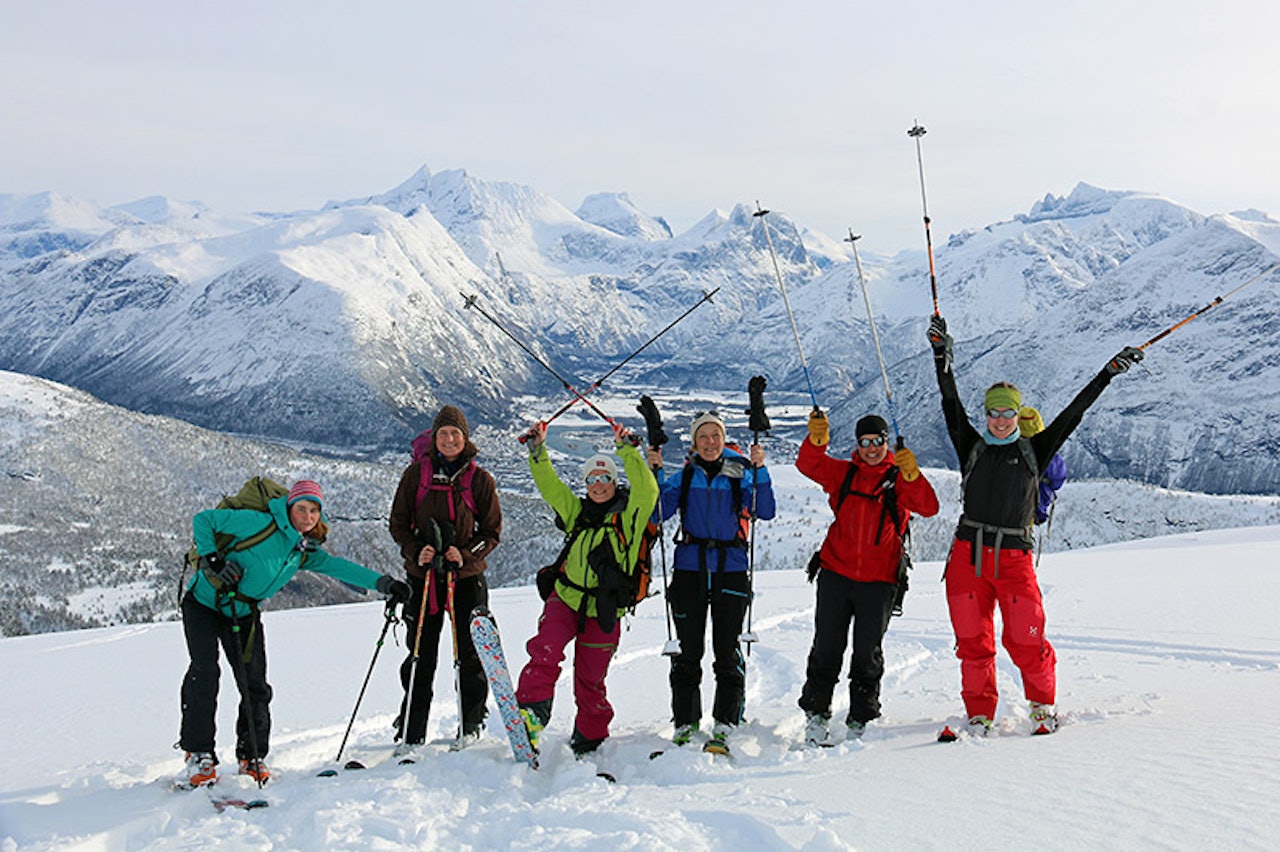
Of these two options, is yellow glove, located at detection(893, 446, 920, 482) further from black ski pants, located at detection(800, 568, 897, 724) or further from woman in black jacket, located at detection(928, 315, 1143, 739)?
black ski pants, located at detection(800, 568, 897, 724)

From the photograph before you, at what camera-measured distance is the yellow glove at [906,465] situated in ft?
22.0

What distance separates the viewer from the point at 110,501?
132625 mm

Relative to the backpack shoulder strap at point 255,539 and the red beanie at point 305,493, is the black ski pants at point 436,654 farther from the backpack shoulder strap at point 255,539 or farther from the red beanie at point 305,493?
the backpack shoulder strap at point 255,539

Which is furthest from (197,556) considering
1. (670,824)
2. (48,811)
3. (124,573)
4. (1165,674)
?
(124,573)

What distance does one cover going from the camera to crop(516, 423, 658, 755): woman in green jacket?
667cm

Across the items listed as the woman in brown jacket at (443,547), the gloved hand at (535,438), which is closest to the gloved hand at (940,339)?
the gloved hand at (535,438)

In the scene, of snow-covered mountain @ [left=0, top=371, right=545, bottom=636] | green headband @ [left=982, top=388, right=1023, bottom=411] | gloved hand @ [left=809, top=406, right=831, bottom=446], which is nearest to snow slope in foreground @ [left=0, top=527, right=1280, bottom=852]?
gloved hand @ [left=809, top=406, right=831, bottom=446]

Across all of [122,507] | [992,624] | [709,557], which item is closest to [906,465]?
[992,624]

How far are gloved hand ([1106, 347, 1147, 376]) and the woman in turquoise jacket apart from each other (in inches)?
236

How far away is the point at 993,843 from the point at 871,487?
3.29 meters

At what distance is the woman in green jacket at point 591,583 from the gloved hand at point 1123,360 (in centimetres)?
368

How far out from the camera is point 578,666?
677 centimetres

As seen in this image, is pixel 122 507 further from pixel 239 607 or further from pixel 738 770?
pixel 738 770

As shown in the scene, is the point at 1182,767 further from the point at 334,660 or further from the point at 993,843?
the point at 334,660
